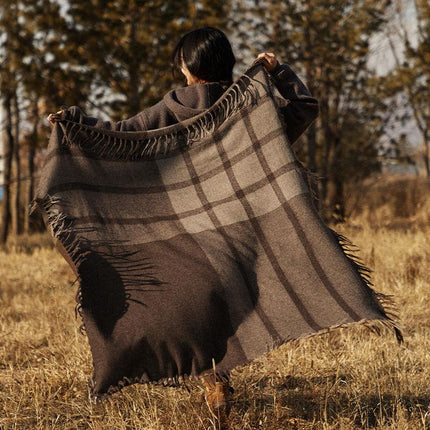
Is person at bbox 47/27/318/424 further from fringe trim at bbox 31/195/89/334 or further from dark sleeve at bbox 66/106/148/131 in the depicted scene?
fringe trim at bbox 31/195/89/334

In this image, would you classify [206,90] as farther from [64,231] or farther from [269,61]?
[64,231]

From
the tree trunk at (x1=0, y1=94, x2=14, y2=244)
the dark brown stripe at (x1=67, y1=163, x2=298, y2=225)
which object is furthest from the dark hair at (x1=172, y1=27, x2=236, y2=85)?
the tree trunk at (x1=0, y1=94, x2=14, y2=244)

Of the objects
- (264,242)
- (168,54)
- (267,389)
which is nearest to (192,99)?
(264,242)

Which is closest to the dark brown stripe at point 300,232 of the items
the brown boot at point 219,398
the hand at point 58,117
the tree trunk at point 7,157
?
the brown boot at point 219,398

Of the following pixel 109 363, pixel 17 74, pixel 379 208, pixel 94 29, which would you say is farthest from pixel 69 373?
pixel 379 208

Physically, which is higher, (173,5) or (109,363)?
(173,5)

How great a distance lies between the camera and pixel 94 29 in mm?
11352

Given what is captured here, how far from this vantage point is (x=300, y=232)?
2459 mm

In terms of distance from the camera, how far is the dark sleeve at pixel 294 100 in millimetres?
2674

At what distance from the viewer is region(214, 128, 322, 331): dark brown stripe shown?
237 cm

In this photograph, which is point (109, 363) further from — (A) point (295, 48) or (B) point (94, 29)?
(B) point (94, 29)

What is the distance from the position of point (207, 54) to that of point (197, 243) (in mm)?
889

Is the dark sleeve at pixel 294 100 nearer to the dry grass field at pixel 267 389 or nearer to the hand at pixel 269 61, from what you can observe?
the hand at pixel 269 61

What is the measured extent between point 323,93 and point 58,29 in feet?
18.7
